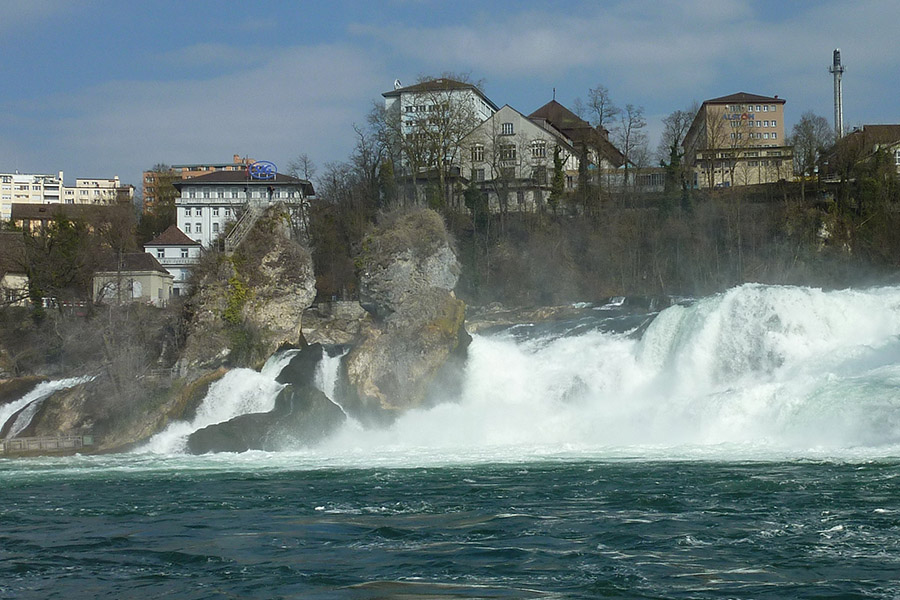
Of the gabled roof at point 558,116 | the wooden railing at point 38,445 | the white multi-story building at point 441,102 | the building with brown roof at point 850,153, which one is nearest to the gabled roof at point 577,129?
the gabled roof at point 558,116

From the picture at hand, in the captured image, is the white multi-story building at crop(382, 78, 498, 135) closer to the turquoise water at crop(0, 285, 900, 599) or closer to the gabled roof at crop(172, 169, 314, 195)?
the gabled roof at crop(172, 169, 314, 195)

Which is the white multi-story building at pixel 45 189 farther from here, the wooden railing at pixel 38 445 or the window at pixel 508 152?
the wooden railing at pixel 38 445

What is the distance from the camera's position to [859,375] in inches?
1303

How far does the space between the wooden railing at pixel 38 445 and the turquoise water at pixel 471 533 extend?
10220 millimetres

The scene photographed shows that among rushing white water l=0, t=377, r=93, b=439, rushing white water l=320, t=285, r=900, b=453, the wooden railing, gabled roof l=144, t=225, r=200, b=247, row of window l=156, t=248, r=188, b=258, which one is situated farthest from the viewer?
row of window l=156, t=248, r=188, b=258

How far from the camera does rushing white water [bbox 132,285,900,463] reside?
1250 inches

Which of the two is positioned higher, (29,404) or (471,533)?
(471,533)

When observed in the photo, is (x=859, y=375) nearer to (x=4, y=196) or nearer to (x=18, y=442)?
(x=18, y=442)

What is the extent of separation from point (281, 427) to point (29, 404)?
13.2m

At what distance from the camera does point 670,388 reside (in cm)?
3716

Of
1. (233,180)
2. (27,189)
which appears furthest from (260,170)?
(27,189)

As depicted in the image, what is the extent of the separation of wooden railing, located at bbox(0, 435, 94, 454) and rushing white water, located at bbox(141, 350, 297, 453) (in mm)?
3320

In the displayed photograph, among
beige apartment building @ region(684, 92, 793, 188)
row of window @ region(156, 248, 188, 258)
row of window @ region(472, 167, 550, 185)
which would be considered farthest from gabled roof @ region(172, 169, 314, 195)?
beige apartment building @ region(684, 92, 793, 188)

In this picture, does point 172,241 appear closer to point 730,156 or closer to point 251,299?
point 251,299
